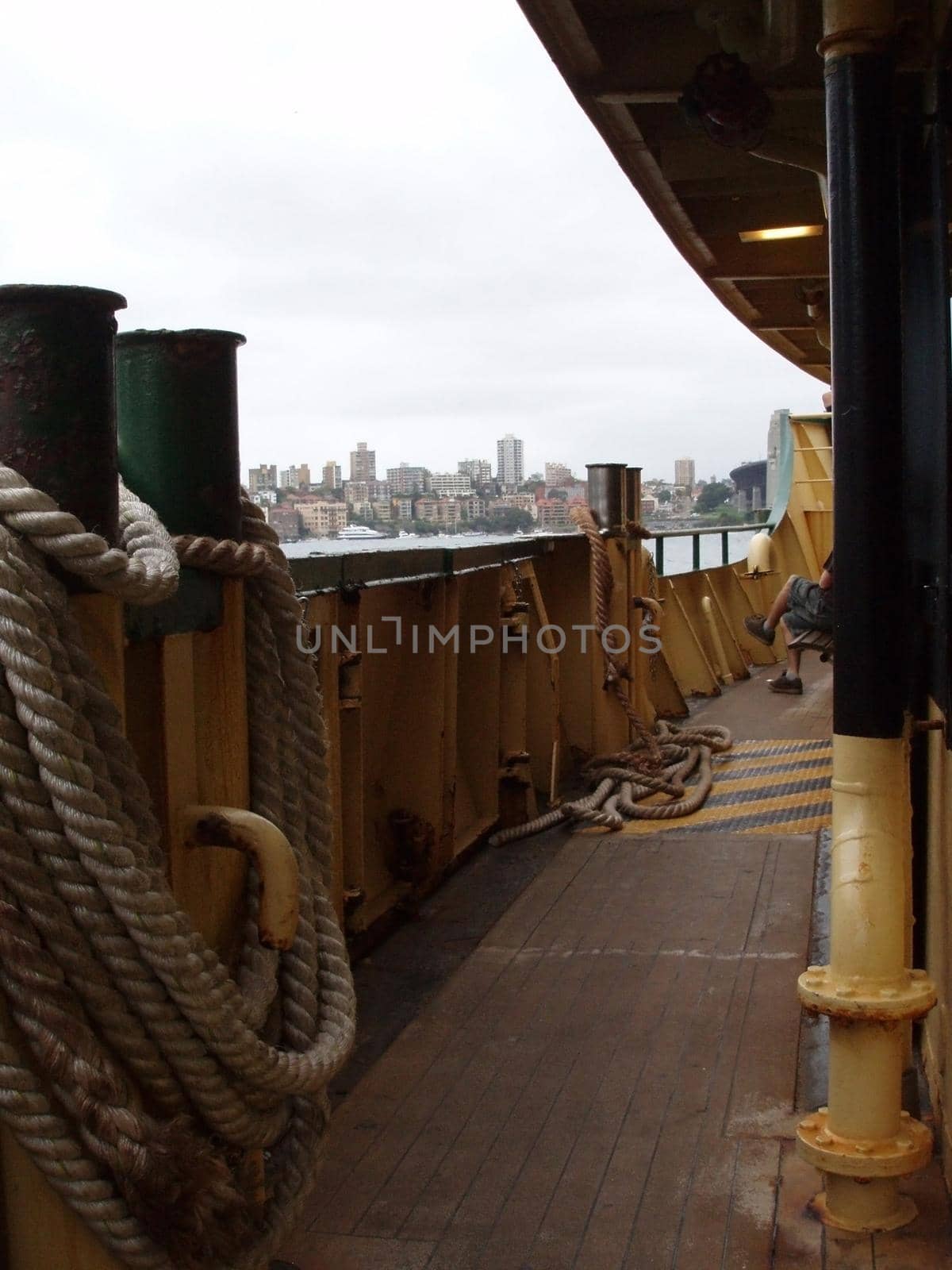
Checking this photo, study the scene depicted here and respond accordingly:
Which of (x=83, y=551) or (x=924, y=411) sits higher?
(x=924, y=411)

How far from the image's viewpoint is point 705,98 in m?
3.29

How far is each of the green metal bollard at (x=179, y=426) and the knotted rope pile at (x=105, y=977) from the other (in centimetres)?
7

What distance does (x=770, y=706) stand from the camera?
8750 millimetres

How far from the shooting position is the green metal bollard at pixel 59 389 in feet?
5.13

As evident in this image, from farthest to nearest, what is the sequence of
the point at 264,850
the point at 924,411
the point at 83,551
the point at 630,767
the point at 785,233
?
the point at 630,767
the point at 785,233
the point at 924,411
the point at 264,850
the point at 83,551

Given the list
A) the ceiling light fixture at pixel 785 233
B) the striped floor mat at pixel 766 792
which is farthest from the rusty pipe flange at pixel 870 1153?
the ceiling light fixture at pixel 785 233

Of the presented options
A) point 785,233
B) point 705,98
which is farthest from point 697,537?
point 705,98

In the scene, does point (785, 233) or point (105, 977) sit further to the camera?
point (785, 233)

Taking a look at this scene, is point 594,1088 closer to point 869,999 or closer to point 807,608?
point 869,999

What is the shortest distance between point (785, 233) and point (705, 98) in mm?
2238

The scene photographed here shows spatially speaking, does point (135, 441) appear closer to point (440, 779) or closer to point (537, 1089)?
point (537, 1089)

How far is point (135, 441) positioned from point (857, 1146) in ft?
5.88

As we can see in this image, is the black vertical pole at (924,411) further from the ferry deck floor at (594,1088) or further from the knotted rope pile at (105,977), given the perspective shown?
the knotted rope pile at (105,977)

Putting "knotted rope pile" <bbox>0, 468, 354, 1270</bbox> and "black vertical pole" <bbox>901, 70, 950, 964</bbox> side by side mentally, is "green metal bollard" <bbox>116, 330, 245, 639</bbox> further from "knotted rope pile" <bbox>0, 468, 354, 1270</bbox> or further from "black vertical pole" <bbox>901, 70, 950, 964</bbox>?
"black vertical pole" <bbox>901, 70, 950, 964</bbox>
